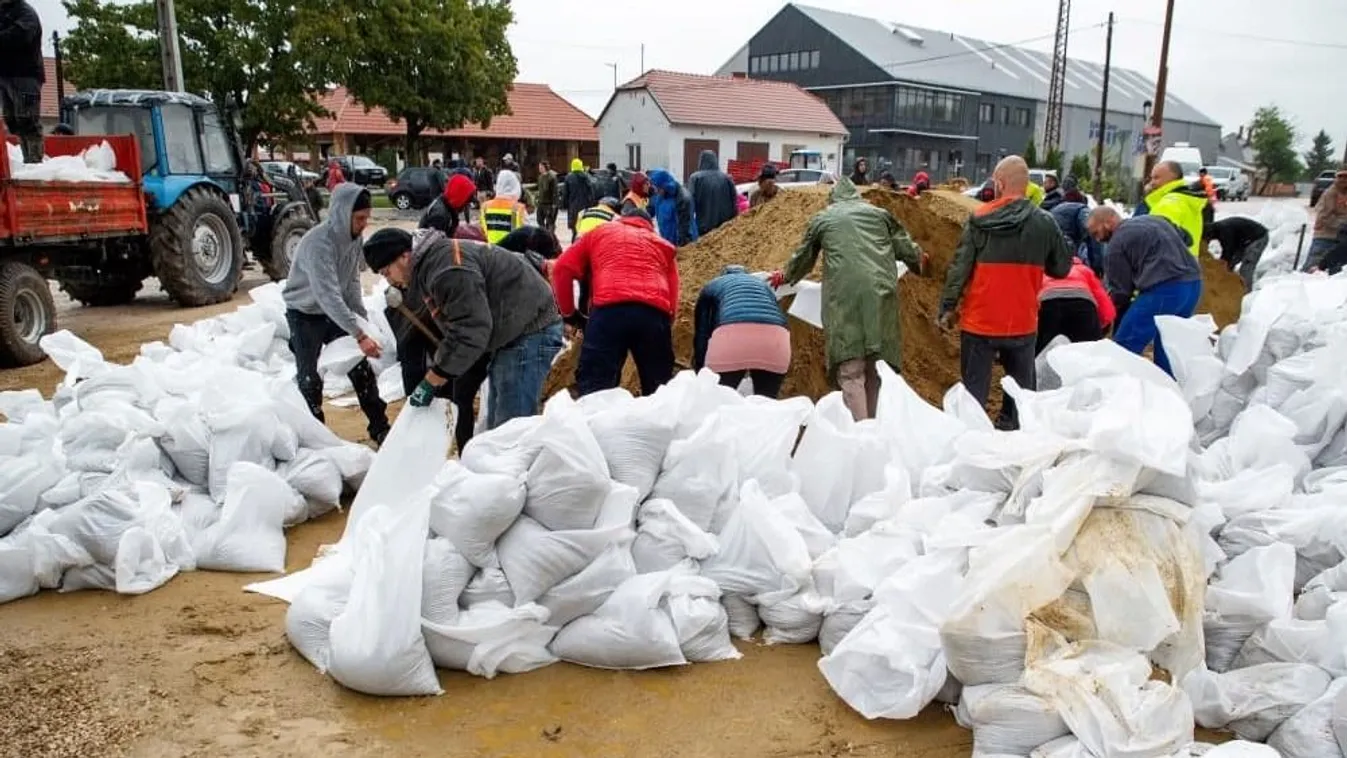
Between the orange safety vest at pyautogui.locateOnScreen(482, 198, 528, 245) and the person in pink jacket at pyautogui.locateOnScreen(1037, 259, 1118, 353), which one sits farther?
the orange safety vest at pyautogui.locateOnScreen(482, 198, 528, 245)

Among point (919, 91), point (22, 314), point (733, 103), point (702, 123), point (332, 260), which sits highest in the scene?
point (919, 91)

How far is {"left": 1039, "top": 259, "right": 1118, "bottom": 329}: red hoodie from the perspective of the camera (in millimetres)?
4844

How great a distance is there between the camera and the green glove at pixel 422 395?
3371 mm

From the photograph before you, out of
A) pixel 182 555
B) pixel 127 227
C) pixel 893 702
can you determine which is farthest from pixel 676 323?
pixel 127 227

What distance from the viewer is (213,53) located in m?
20.6

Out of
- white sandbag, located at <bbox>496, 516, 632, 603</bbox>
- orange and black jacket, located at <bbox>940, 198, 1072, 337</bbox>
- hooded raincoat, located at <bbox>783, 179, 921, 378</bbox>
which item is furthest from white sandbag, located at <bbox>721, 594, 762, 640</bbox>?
orange and black jacket, located at <bbox>940, 198, 1072, 337</bbox>

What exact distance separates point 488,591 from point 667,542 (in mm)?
560

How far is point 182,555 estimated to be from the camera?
3.43 metres

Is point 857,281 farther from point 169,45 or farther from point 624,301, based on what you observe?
point 169,45

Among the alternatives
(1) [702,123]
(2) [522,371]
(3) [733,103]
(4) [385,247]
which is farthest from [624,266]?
(3) [733,103]

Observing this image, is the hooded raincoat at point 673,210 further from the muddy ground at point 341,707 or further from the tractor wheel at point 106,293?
the muddy ground at point 341,707

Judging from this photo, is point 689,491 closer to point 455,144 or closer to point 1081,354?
point 1081,354

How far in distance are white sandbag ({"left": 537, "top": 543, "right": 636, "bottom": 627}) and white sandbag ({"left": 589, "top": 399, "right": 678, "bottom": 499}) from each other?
273 millimetres

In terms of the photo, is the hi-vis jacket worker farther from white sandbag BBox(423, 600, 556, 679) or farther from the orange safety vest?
white sandbag BBox(423, 600, 556, 679)
